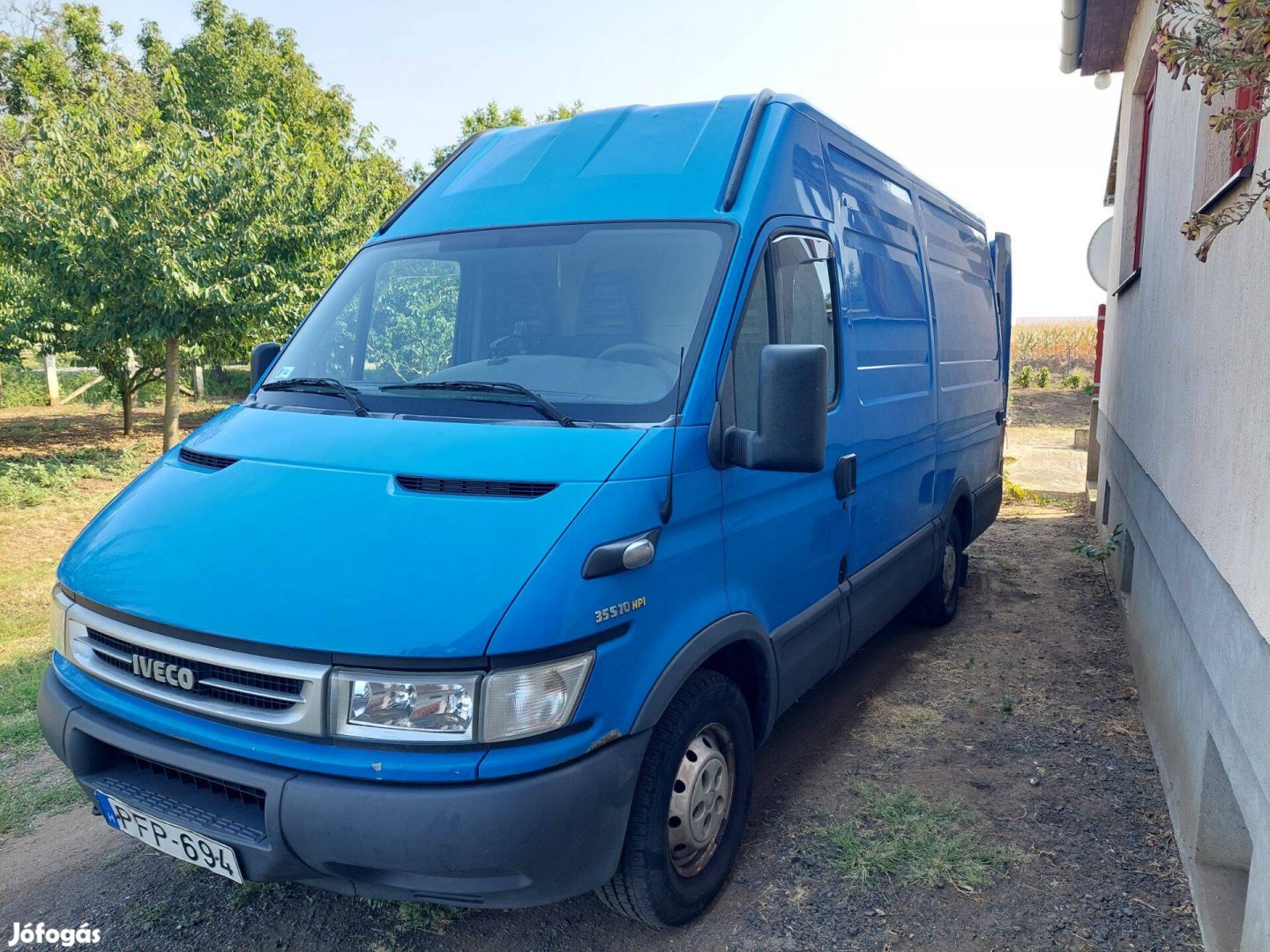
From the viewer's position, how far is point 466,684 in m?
2.25

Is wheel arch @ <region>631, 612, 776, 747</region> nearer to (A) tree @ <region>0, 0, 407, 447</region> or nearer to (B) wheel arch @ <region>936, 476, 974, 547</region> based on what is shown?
(B) wheel arch @ <region>936, 476, 974, 547</region>

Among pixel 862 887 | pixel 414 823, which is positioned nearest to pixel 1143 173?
pixel 862 887

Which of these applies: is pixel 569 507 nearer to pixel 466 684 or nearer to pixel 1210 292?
pixel 466 684

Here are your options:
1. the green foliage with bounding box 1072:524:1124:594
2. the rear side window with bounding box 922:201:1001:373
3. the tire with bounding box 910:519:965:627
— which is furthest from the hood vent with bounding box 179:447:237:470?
the green foliage with bounding box 1072:524:1124:594

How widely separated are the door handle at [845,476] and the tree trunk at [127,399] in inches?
597

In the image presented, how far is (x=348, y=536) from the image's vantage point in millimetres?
2494

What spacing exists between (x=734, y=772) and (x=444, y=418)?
1578mm

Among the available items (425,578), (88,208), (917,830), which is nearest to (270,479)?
(425,578)

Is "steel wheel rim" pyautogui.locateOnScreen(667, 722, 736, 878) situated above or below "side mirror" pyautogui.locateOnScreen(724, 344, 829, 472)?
below

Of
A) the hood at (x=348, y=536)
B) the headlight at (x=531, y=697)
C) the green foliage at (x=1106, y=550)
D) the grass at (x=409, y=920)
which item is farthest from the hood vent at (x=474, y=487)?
the green foliage at (x=1106, y=550)

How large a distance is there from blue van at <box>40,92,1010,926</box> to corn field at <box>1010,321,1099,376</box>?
103 ft

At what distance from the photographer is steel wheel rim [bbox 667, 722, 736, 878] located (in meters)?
2.83

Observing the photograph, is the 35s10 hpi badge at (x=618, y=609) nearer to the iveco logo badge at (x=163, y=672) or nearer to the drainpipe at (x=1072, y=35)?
the iveco logo badge at (x=163, y=672)

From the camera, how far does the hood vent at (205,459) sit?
3.01 m
